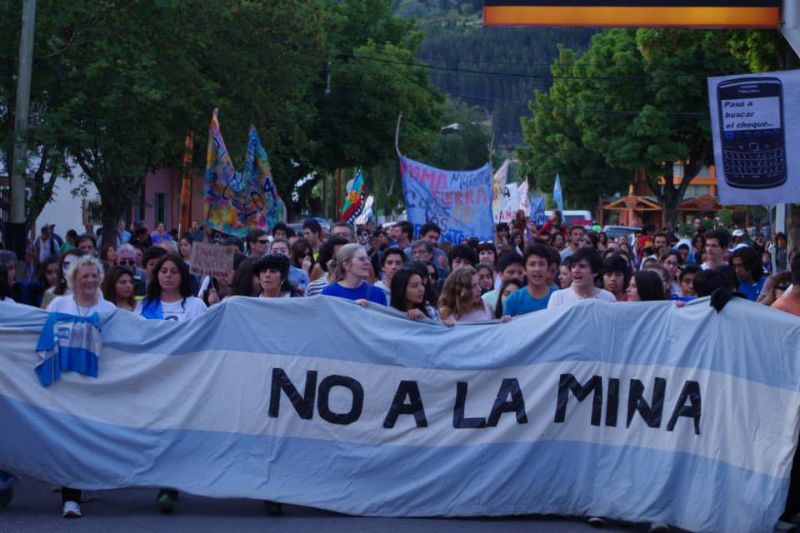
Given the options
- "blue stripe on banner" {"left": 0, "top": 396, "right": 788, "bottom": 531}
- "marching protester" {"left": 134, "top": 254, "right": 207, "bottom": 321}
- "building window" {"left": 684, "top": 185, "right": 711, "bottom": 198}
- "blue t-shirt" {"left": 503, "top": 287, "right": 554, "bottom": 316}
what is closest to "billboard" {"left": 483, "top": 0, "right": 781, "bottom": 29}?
"blue t-shirt" {"left": 503, "top": 287, "right": 554, "bottom": 316}

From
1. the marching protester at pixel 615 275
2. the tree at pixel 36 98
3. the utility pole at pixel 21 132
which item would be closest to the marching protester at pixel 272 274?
the marching protester at pixel 615 275

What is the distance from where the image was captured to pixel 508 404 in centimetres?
822

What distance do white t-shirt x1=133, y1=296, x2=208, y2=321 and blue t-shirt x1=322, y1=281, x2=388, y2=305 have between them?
879 millimetres

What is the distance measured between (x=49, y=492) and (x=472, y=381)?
113 inches

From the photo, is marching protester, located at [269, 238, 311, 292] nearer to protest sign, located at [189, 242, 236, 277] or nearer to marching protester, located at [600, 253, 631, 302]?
protest sign, located at [189, 242, 236, 277]

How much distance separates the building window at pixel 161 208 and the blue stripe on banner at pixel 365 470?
42.4 metres

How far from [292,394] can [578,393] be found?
1729 mm

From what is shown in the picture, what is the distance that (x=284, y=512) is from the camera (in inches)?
326

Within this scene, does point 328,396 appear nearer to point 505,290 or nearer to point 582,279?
point 582,279

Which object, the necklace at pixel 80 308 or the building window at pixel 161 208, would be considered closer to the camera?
the necklace at pixel 80 308

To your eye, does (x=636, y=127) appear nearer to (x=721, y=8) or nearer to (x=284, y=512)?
(x=721, y=8)

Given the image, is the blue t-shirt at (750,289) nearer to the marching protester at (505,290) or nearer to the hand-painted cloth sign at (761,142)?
the hand-painted cloth sign at (761,142)

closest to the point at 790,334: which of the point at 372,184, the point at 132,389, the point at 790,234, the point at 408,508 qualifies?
the point at 408,508

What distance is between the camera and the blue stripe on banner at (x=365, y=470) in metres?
7.91
